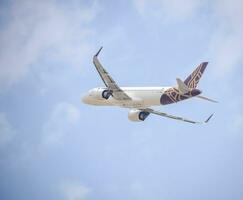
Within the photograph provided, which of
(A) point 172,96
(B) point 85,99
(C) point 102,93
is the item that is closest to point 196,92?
(A) point 172,96

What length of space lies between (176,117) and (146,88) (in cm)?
1000

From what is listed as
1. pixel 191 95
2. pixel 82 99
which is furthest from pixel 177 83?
pixel 82 99

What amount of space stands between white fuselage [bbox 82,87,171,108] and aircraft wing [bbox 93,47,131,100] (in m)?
1.46

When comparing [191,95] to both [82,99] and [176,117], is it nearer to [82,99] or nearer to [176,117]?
[176,117]

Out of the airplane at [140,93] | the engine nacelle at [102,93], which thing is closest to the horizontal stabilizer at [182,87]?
the airplane at [140,93]

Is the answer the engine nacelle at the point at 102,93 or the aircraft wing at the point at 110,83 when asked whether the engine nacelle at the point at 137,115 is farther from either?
the aircraft wing at the point at 110,83

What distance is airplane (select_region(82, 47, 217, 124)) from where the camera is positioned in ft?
374

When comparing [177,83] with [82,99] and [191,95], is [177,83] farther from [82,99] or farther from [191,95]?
[82,99]

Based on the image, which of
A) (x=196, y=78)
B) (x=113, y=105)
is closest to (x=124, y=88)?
(x=113, y=105)

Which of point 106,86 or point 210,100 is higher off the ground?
point 106,86

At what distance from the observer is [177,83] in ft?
369

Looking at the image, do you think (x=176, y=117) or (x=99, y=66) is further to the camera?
(x=176, y=117)

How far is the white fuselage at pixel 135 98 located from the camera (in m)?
117

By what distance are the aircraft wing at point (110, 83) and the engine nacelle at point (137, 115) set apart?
7543 millimetres
